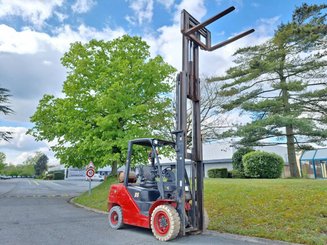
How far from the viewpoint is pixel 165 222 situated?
21.4ft

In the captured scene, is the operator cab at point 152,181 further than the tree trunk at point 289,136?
No

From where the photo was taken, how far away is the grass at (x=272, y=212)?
259 inches

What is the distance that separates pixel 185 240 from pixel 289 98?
58.2 ft

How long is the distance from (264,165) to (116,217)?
1451 cm

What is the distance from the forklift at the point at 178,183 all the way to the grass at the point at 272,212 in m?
1.13

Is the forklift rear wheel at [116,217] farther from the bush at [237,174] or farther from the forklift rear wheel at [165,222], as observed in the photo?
the bush at [237,174]

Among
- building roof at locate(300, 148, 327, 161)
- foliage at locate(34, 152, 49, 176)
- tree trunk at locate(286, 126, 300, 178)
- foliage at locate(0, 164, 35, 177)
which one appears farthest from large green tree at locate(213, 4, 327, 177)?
foliage at locate(0, 164, 35, 177)

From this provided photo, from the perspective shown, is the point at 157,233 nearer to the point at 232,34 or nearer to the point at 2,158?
the point at 232,34

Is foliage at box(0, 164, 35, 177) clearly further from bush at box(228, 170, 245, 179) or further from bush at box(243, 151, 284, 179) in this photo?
bush at box(243, 151, 284, 179)

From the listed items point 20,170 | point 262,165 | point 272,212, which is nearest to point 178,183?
point 272,212

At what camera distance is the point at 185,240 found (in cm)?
648

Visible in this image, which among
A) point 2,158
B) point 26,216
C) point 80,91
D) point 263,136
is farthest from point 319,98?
point 2,158

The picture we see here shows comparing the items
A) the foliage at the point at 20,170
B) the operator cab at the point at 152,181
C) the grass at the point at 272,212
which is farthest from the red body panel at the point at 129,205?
the foliage at the point at 20,170

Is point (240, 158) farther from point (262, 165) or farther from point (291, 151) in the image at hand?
point (291, 151)
